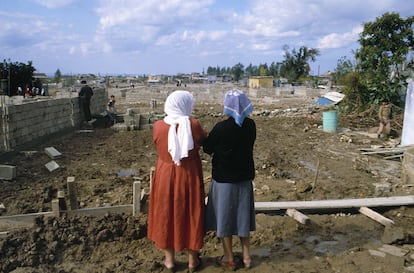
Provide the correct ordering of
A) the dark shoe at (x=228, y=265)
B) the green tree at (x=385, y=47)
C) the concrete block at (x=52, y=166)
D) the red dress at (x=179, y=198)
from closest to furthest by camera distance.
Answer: the red dress at (x=179, y=198)
the dark shoe at (x=228, y=265)
the concrete block at (x=52, y=166)
the green tree at (x=385, y=47)

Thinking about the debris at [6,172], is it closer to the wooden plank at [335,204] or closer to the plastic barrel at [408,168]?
the wooden plank at [335,204]

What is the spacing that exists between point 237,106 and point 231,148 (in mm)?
367

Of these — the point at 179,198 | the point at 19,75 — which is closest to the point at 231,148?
the point at 179,198

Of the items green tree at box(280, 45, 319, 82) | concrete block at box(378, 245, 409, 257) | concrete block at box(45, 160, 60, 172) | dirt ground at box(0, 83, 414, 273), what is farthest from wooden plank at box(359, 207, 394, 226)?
green tree at box(280, 45, 319, 82)

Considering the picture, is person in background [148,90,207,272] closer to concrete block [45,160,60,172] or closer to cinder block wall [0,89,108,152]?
concrete block [45,160,60,172]

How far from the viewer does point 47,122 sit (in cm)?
1060

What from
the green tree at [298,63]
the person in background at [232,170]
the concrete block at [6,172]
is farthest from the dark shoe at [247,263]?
the green tree at [298,63]

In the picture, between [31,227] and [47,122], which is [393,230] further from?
[47,122]

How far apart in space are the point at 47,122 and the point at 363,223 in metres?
9.05

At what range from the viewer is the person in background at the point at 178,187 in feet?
10.2

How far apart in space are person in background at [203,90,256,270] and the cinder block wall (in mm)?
6753

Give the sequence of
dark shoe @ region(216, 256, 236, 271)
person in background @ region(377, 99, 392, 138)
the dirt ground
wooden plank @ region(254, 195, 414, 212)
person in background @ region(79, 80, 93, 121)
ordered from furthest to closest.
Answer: person in background @ region(79, 80, 93, 121) → person in background @ region(377, 99, 392, 138) → wooden plank @ region(254, 195, 414, 212) → the dirt ground → dark shoe @ region(216, 256, 236, 271)

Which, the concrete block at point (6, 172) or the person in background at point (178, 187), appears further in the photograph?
the concrete block at point (6, 172)

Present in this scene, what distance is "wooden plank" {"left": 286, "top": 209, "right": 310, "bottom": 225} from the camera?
448 centimetres
